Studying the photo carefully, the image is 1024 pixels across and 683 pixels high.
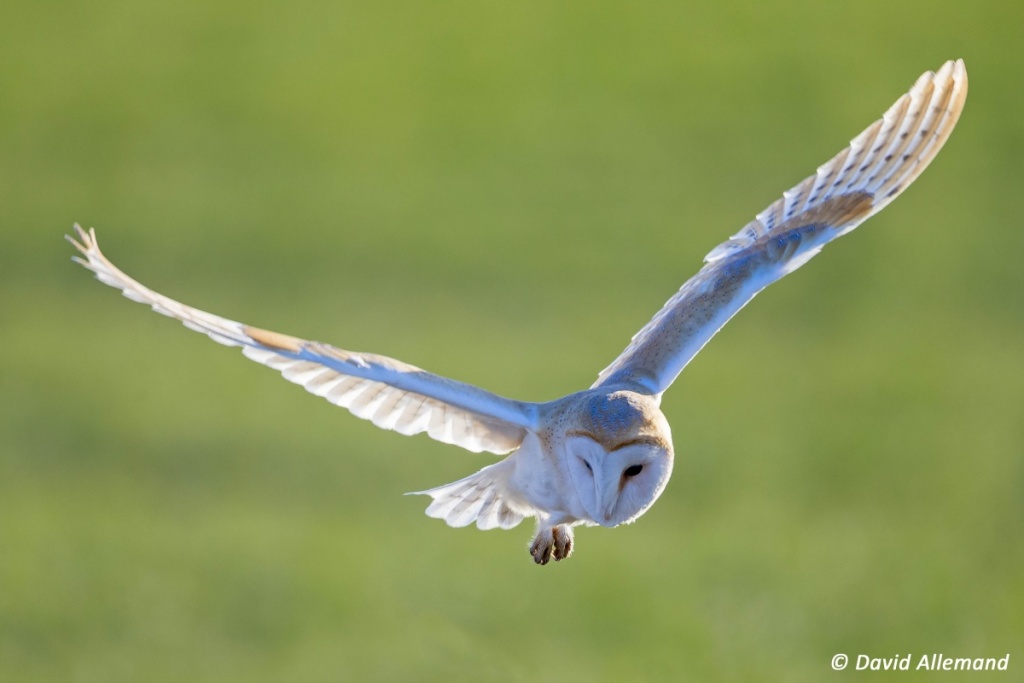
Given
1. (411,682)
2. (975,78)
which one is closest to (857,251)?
(975,78)

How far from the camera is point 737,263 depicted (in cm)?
361

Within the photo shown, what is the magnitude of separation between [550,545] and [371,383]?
0.66m

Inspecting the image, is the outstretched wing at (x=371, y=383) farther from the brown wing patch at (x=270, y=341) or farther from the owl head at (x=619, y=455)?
the owl head at (x=619, y=455)

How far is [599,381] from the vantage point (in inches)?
142

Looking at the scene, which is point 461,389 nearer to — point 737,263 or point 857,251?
point 737,263

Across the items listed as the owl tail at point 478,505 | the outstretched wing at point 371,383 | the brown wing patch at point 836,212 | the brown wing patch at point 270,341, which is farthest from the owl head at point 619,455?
the brown wing patch at point 836,212

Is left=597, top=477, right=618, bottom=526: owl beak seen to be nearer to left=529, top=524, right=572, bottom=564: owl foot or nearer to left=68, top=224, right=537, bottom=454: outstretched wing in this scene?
left=68, top=224, right=537, bottom=454: outstretched wing

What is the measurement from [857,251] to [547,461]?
6.01m

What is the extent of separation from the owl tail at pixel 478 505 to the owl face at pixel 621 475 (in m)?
0.52

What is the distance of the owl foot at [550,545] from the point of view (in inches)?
136

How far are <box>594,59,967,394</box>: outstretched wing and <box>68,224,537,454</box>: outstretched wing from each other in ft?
1.18

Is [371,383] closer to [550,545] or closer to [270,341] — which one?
[270,341]

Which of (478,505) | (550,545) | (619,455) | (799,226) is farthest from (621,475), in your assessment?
(799,226)

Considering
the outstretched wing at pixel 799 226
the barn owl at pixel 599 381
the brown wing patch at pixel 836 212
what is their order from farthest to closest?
the brown wing patch at pixel 836 212 < the outstretched wing at pixel 799 226 < the barn owl at pixel 599 381
